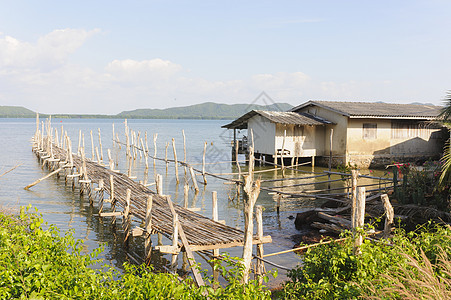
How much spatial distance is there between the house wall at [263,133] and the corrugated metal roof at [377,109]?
3.18 meters

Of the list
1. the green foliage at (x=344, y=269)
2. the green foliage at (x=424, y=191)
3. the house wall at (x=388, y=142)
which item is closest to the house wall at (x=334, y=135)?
the house wall at (x=388, y=142)

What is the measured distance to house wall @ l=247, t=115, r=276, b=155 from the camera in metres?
26.0

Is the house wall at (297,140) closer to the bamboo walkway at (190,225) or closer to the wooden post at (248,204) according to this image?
the bamboo walkway at (190,225)

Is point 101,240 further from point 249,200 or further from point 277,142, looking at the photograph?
point 277,142

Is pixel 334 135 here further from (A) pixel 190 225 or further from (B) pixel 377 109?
(A) pixel 190 225

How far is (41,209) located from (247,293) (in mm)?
13999

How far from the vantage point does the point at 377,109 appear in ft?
88.5

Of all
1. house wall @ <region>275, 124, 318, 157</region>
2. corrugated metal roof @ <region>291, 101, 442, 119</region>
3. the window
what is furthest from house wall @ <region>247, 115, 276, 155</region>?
the window

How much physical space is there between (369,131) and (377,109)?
7.29 ft

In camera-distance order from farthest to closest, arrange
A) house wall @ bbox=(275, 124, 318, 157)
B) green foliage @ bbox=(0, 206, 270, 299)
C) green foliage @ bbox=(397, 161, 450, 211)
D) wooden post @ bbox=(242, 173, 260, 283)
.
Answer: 1. house wall @ bbox=(275, 124, 318, 157)
2. green foliage @ bbox=(397, 161, 450, 211)
3. wooden post @ bbox=(242, 173, 260, 283)
4. green foliage @ bbox=(0, 206, 270, 299)

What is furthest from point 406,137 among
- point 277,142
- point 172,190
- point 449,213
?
Answer: point 449,213

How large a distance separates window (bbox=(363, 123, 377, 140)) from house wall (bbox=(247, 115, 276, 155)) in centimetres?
577

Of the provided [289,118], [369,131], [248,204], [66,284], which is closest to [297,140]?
[289,118]

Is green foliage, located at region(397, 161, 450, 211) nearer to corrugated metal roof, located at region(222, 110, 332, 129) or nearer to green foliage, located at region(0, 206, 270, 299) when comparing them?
green foliage, located at region(0, 206, 270, 299)
